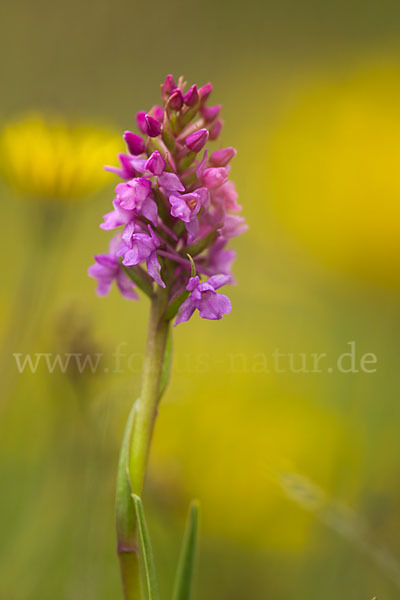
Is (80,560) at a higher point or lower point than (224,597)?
higher

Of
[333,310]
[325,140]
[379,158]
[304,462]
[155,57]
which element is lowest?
[304,462]

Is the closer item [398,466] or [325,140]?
[398,466]

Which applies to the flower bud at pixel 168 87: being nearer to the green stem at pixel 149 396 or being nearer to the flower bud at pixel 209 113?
the flower bud at pixel 209 113

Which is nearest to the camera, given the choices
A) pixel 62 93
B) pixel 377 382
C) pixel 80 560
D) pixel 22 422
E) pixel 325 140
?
pixel 80 560

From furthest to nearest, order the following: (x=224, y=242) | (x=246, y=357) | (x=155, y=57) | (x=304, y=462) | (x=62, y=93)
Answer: (x=155, y=57) → (x=62, y=93) → (x=246, y=357) → (x=304, y=462) → (x=224, y=242)

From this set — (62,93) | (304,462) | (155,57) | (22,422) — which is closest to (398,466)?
(304,462)

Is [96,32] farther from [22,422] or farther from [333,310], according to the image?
[22,422]

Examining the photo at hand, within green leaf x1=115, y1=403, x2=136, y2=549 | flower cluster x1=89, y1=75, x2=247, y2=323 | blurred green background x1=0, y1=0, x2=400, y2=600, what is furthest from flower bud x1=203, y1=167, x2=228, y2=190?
blurred green background x1=0, y1=0, x2=400, y2=600
